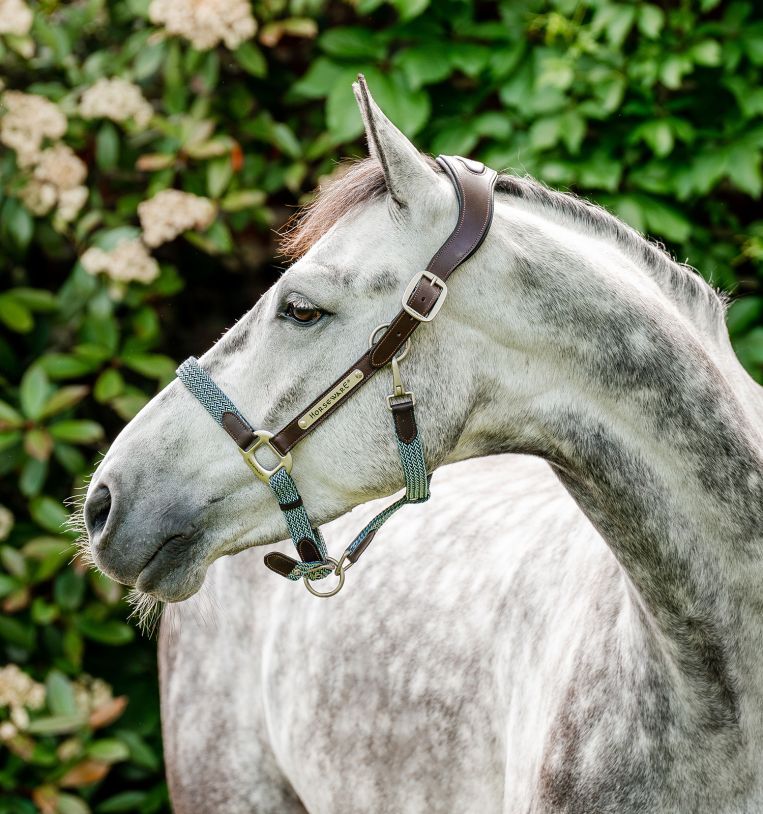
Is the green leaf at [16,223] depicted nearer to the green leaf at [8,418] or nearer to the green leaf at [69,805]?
the green leaf at [8,418]

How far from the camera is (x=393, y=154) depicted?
1.52 m

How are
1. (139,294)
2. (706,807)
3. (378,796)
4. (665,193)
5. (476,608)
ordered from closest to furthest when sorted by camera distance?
(706,807) → (476,608) → (378,796) → (665,193) → (139,294)

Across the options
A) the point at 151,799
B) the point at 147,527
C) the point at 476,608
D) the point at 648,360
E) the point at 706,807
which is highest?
the point at 147,527

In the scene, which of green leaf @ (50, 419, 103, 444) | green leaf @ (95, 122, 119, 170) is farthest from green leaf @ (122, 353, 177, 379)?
green leaf @ (95, 122, 119, 170)

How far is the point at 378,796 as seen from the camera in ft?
7.49

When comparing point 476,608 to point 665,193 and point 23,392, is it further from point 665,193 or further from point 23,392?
point 23,392

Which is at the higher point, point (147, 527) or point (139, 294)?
point (147, 527)

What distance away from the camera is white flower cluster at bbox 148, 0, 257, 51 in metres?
3.28

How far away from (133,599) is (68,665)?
1.81m

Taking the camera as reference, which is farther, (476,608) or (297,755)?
(297,755)

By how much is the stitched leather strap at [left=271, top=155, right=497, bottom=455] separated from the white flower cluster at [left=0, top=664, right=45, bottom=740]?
217 cm

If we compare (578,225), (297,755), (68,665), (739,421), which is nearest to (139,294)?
(68,665)

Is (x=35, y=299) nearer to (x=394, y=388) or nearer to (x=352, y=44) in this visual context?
(x=352, y=44)

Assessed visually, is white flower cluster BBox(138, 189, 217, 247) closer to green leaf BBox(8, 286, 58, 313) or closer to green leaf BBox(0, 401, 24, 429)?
green leaf BBox(8, 286, 58, 313)
